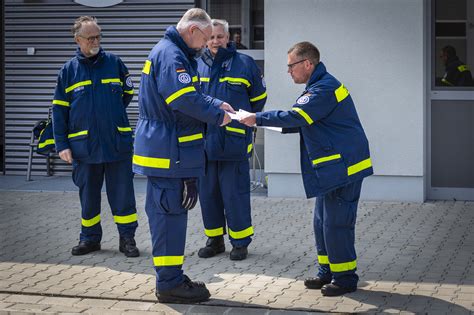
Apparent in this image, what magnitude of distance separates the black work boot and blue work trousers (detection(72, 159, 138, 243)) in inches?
27.3

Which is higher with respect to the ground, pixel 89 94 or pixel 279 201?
pixel 89 94

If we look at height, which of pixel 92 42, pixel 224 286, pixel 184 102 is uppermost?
pixel 92 42

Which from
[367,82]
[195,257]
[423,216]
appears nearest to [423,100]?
[367,82]

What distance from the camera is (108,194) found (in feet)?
32.5

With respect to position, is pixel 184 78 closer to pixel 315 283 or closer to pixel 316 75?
pixel 316 75

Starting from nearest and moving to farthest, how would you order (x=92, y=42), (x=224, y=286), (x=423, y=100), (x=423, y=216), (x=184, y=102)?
(x=184, y=102), (x=224, y=286), (x=92, y=42), (x=423, y=216), (x=423, y=100)

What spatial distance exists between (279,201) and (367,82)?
1774mm

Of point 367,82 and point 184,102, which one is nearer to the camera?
point 184,102

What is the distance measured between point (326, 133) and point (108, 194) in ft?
8.64

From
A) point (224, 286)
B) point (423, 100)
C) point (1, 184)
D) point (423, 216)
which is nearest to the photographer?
point (224, 286)

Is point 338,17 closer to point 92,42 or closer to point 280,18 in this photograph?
point 280,18

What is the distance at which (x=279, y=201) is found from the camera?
12.9 meters

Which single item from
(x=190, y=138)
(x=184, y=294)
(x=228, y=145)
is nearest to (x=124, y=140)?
(x=228, y=145)

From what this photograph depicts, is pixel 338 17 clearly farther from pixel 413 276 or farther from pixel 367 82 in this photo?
pixel 413 276
